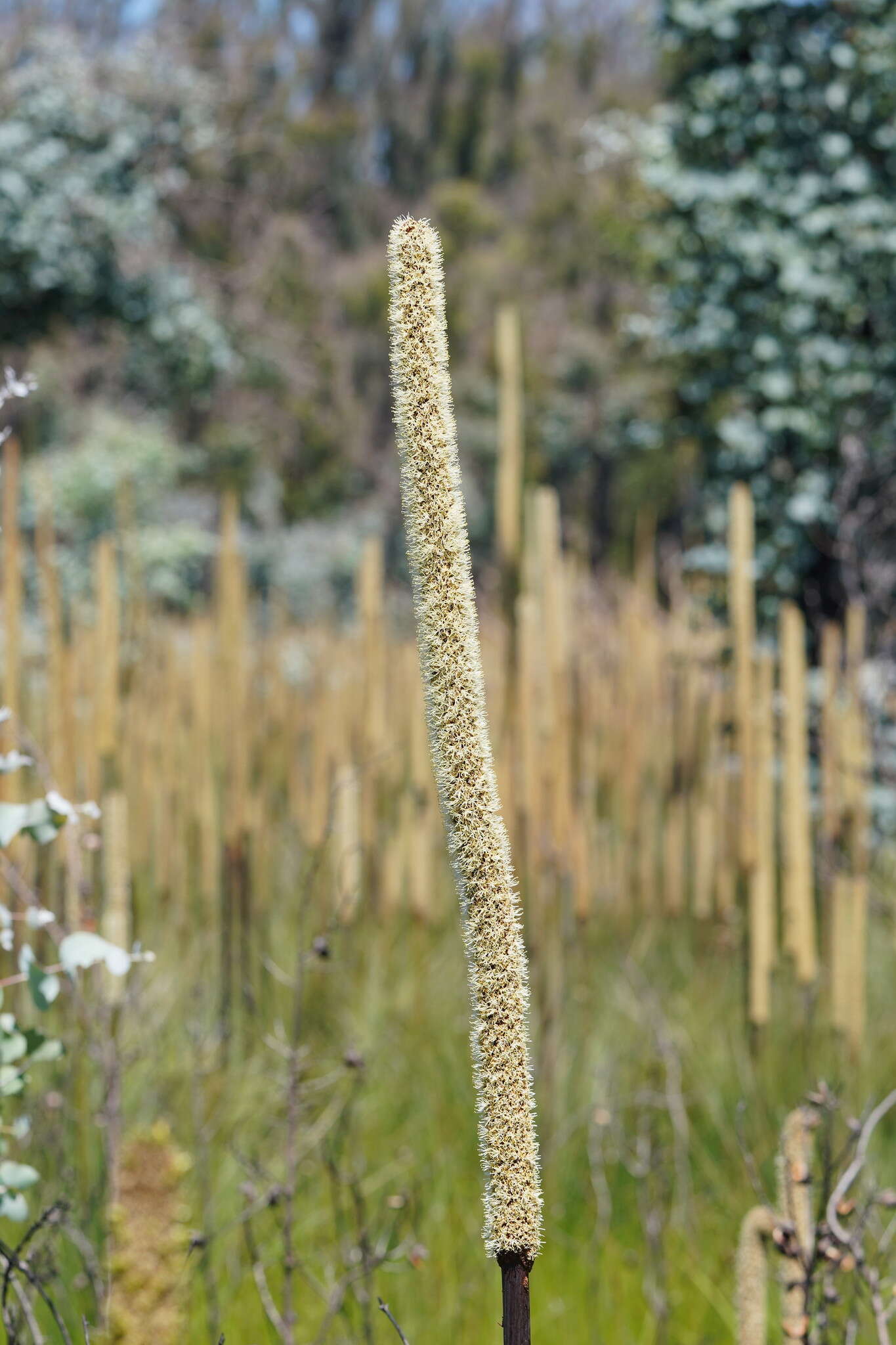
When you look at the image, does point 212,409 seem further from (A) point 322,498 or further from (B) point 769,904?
(B) point 769,904

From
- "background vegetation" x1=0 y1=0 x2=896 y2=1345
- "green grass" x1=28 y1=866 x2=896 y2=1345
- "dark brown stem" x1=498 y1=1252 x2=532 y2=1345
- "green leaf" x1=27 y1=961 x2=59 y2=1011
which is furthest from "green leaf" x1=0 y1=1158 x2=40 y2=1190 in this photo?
"dark brown stem" x1=498 y1=1252 x2=532 y2=1345

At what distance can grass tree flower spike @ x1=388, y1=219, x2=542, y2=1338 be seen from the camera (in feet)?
1.97

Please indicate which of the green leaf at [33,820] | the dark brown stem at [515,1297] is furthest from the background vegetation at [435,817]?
the dark brown stem at [515,1297]

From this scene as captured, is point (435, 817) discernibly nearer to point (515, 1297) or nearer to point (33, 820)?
point (33, 820)

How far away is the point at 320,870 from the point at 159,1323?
2.32 metres

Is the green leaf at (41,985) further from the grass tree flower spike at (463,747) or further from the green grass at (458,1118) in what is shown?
→ the grass tree flower spike at (463,747)

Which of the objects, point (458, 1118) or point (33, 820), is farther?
point (458, 1118)

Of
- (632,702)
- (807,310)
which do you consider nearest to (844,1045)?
(632,702)

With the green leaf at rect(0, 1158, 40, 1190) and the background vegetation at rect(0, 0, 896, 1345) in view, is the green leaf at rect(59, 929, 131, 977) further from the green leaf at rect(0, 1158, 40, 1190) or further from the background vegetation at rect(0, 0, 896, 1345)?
the green leaf at rect(0, 1158, 40, 1190)

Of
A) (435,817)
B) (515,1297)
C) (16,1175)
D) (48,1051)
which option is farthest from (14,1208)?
(435,817)

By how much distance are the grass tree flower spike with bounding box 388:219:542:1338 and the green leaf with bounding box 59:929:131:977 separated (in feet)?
1.86

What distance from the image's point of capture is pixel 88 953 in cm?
108

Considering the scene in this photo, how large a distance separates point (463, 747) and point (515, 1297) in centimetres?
26

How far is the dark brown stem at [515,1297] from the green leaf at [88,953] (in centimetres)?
56
